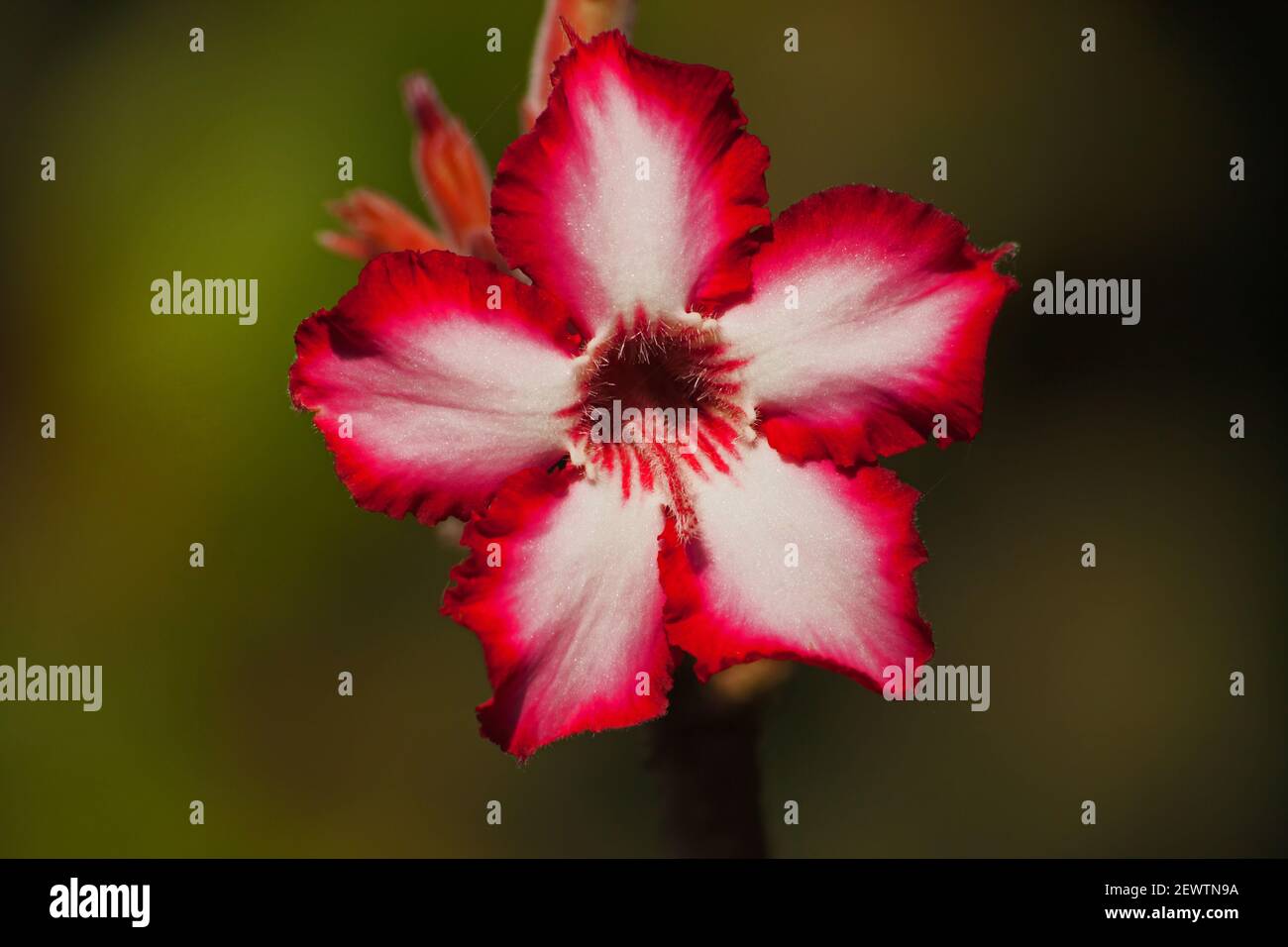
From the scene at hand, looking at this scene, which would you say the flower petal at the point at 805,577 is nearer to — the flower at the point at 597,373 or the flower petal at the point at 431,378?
the flower at the point at 597,373

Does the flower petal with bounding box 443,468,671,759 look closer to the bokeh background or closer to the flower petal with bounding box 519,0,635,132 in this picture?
the flower petal with bounding box 519,0,635,132

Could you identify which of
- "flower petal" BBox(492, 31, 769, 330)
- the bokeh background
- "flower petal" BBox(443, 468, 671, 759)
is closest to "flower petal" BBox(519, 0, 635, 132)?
"flower petal" BBox(492, 31, 769, 330)

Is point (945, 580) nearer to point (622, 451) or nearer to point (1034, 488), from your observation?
point (1034, 488)

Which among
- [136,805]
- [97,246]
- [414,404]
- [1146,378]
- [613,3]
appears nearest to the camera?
[414,404]

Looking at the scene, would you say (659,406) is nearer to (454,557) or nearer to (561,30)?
(561,30)

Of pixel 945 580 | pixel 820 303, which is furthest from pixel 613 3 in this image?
pixel 945 580

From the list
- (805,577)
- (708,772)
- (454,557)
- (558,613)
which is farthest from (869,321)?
(454,557)

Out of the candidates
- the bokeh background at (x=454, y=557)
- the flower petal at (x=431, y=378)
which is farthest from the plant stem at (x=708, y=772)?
the bokeh background at (x=454, y=557)
